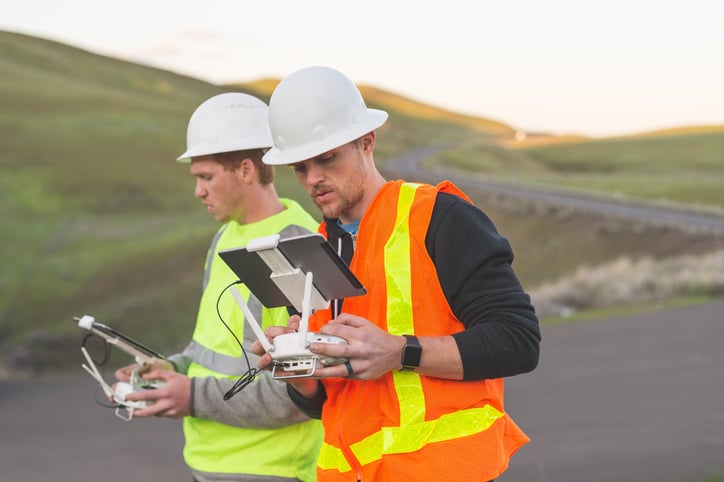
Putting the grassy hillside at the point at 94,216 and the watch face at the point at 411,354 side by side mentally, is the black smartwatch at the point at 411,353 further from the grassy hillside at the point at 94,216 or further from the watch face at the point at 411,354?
the grassy hillside at the point at 94,216

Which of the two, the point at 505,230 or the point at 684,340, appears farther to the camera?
the point at 505,230

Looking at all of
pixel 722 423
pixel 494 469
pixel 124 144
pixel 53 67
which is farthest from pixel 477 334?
pixel 53 67

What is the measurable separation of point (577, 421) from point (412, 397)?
25.5 ft

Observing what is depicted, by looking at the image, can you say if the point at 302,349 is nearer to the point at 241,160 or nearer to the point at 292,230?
the point at 292,230

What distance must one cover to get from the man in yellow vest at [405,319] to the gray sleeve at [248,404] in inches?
31.8

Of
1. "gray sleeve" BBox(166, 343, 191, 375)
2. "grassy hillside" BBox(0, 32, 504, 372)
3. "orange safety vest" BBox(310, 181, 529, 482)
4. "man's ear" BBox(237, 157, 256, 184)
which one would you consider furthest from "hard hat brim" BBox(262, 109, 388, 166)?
"grassy hillside" BBox(0, 32, 504, 372)

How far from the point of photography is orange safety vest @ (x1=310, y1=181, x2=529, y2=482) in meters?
2.96

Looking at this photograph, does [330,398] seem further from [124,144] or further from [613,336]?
[124,144]

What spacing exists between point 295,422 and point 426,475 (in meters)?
1.26

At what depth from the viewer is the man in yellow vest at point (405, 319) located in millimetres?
2865

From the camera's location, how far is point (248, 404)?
4062 millimetres

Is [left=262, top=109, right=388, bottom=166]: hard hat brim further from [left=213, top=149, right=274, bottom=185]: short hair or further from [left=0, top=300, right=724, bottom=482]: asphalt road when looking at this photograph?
[left=0, top=300, right=724, bottom=482]: asphalt road

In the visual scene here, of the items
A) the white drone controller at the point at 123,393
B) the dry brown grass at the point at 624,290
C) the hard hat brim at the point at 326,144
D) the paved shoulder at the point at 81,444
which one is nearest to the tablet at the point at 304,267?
the hard hat brim at the point at 326,144

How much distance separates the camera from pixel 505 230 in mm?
45094
